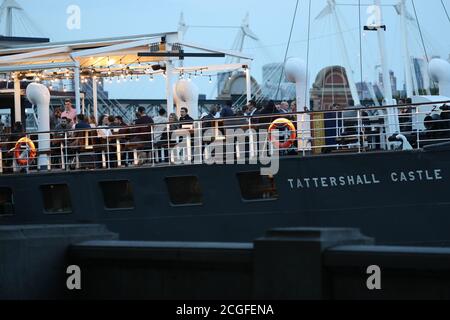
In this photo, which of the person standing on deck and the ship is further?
the person standing on deck

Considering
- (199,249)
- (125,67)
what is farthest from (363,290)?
(125,67)

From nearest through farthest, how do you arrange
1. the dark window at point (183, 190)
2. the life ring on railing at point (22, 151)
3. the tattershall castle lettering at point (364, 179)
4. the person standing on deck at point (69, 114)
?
the tattershall castle lettering at point (364, 179), the dark window at point (183, 190), the life ring on railing at point (22, 151), the person standing on deck at point (69, 114)

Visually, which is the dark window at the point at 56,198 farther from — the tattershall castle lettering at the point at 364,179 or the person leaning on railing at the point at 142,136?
the tattershall castle lettering at the point at 364,179

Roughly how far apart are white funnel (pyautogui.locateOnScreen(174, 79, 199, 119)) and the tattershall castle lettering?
621cm

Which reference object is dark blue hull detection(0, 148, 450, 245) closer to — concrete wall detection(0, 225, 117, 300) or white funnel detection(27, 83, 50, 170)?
white funnel detection(27, 83, 50, 170)

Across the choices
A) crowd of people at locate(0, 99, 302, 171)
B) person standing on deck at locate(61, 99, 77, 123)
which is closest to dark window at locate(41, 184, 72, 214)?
crowd of people at locate(0, 99, 302, 171)

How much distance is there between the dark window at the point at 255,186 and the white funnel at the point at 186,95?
211 inches

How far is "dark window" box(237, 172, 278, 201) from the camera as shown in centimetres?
2152

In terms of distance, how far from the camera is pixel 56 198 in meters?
24.0

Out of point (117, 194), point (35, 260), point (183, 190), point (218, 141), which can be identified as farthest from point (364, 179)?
point (35, 260)

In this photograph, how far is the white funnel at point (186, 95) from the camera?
86.3ft

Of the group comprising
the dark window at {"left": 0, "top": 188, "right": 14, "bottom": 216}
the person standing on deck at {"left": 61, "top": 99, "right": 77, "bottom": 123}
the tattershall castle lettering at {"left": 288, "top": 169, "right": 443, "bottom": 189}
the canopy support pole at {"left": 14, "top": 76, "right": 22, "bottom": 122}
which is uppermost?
the canopy support pole at {"left": 14, "top": 76, "right": 22, "bottom": 122}

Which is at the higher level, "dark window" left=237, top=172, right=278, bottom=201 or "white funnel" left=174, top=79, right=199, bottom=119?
"white funnel" left=174, top=79, right=199, bottom=119

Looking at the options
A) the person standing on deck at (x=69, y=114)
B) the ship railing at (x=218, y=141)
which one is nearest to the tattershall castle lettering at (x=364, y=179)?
the ship railing at (x=218, y=141)
